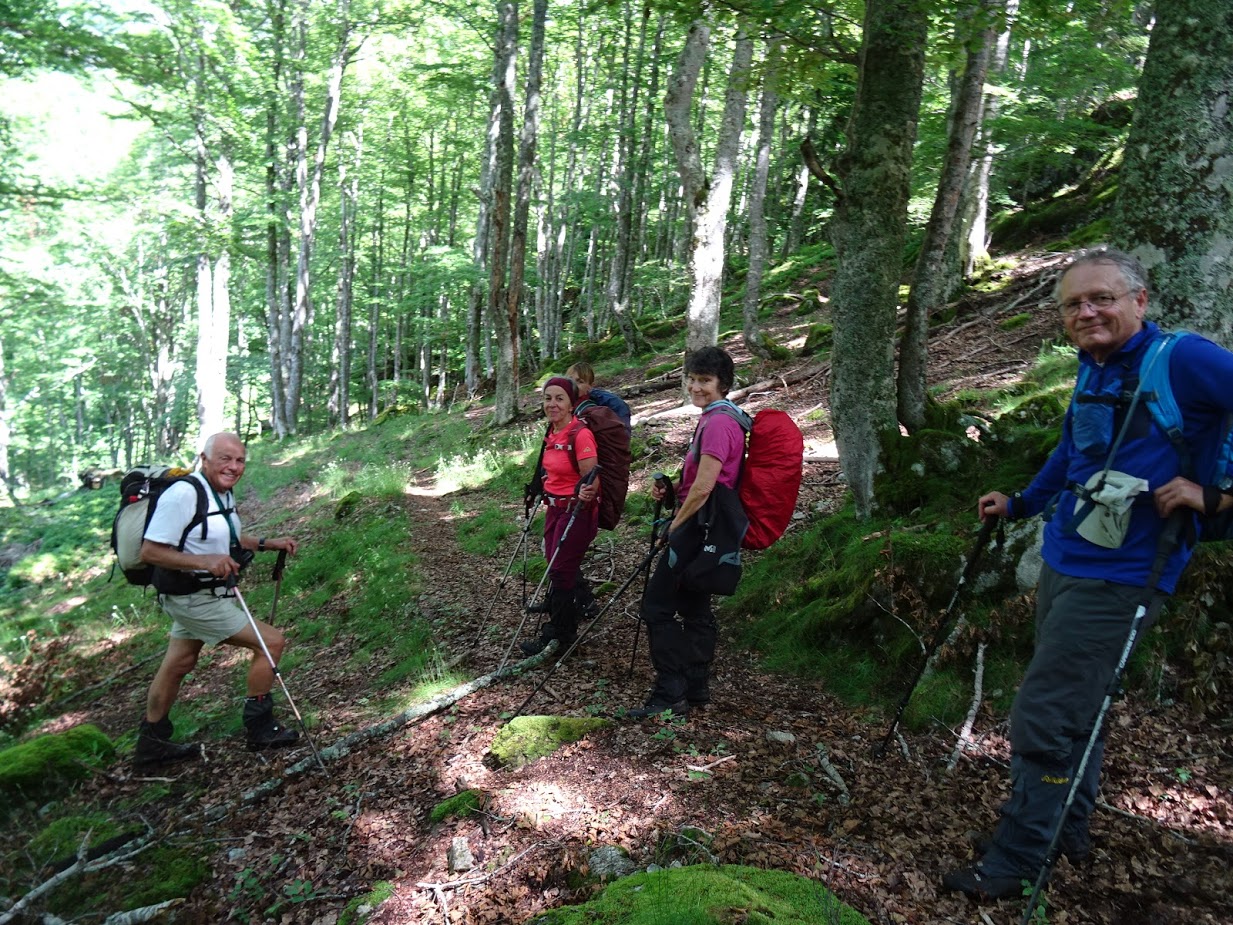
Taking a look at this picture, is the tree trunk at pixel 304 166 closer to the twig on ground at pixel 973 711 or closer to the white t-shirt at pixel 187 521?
the white t-shirt at pixel 187 521

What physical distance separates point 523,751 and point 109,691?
248 inches

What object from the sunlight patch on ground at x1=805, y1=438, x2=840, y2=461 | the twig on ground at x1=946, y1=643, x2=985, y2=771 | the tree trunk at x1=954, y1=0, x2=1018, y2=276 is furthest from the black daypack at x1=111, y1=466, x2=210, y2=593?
the tree trunk at x1=954, y1=0, x2=1018, y2=276

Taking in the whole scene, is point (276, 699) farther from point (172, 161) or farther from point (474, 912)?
point (172, 161)

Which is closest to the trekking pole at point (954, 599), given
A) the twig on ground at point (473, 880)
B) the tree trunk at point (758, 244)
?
the twig on ground at point (473, 880)

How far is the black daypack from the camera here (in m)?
4.79

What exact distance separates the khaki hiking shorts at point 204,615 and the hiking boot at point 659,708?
9.53 feet

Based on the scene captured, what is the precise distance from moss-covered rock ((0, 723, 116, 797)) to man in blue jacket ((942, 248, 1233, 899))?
19.2 feet

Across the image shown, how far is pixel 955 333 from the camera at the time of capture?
466 inches

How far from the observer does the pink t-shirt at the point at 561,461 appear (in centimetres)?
570

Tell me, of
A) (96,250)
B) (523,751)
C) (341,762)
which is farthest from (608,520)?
(96,250)

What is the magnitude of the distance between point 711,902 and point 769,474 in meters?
2.42

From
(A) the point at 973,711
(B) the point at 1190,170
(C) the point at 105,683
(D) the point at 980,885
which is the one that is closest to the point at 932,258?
(B) the point at 1190,170

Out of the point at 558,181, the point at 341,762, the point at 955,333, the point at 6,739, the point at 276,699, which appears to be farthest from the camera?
the point at 558,181

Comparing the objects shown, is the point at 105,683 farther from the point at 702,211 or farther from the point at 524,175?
the point at 524,175
